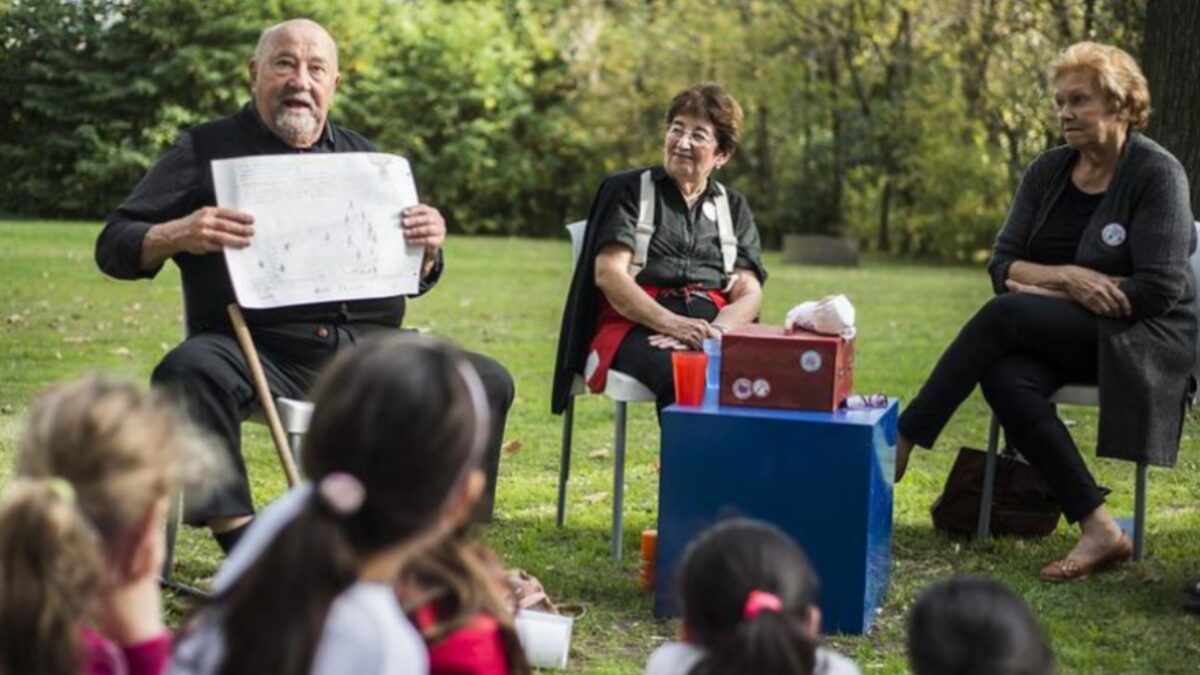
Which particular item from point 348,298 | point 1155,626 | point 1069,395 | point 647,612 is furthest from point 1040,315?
point 348,298

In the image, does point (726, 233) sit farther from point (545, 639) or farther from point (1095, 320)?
point (545, 639)

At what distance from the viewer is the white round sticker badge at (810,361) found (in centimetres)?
427

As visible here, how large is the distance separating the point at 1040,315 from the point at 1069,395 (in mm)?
254

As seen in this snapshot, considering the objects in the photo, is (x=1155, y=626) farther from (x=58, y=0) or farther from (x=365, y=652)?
(x=58, y=0)

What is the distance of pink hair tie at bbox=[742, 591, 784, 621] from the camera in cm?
223

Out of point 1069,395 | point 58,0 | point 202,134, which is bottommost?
point 1069,395

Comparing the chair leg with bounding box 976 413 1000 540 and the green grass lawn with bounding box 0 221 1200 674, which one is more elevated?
the chair leg with bounding box 976 413 1000 540

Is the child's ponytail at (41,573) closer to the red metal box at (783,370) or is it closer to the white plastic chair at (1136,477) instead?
the red metal box at (783,370)

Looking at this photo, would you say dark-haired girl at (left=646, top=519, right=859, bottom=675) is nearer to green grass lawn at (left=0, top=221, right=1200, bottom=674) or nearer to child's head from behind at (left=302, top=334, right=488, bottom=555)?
child's head from behind at (left=302, top=334, right=488, bottom=555)

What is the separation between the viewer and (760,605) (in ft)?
7.35

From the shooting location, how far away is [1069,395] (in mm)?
4961

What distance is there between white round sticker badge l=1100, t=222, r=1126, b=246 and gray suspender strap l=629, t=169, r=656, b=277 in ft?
4.43

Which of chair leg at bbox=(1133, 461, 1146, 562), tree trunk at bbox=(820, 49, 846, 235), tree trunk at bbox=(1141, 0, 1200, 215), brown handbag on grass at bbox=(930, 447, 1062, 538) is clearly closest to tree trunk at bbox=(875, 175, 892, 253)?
tree trunk at bbox=(820, 49, 846, 235)

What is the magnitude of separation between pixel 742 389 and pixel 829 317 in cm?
30
